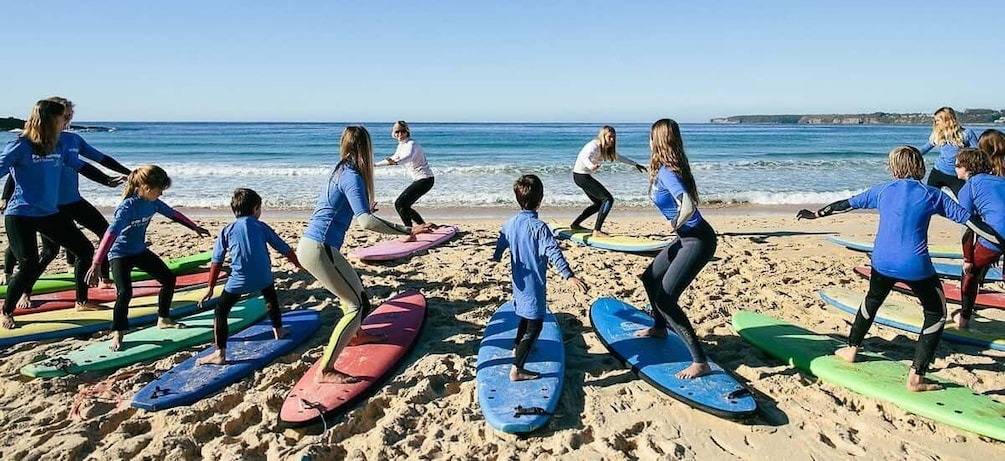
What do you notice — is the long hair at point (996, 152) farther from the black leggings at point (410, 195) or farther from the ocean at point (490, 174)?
the ocean at point (490, 174)

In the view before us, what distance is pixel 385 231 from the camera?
4.02 metres

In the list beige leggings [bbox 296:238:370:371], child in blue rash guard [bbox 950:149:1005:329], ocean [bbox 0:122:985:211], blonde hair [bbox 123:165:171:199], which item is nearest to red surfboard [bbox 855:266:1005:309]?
child in blue rash guard [bbox 950:149:1005:329]

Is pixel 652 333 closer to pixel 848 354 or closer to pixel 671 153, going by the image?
pixel 848 354

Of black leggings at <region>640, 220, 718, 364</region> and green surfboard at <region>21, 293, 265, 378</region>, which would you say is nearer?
black leggings at <region>640, 220, 718, 364</region>

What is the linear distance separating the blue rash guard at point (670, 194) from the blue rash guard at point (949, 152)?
3.95m

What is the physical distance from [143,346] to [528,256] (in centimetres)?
318

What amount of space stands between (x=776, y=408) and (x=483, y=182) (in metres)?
16.1

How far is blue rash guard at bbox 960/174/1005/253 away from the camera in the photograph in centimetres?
465

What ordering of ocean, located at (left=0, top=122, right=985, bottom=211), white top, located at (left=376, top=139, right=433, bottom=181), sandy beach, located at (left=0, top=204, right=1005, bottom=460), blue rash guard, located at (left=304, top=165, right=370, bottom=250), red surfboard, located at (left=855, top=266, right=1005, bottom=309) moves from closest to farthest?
sandy beach, located at (left=0, top=204, right=1005, bottom=460) → blue rash guard, located at (left=304, top=165, right=370, bottom=250) → red surfboard, located at (left=855, top=266, right=1005, bottom=309) → white top, located at (left=376, top=139, right=433, bottom=181) → ocean, located at (left=0, top=122, right=985, bottom=211)

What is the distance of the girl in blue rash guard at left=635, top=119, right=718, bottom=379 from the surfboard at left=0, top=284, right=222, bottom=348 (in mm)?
4271

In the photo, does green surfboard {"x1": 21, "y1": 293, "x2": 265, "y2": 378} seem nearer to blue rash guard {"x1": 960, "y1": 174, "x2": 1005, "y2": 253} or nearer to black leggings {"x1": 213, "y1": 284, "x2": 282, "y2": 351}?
black leggings {"x1": 213, "y1": 284, "x2": 282, "y2": 351}

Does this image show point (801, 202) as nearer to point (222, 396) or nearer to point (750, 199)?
point (750, 199)

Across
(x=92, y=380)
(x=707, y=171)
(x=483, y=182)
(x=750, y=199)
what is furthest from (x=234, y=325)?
(x=707, y=171)

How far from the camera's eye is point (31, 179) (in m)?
5.03
